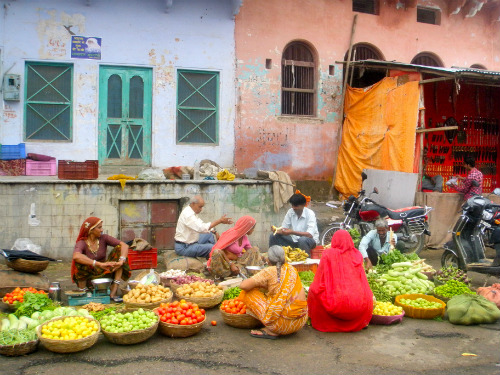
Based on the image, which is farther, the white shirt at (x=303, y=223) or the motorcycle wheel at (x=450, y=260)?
the white shirt at (x=303, y=223)

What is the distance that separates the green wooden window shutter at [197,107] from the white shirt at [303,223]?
11.8ft

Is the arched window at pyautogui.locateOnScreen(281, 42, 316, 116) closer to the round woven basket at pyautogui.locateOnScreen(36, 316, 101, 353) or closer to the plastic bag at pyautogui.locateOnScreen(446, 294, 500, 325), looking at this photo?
the plastic bag at pyautogui.locateOnScreen(446, 294, 500, 325)

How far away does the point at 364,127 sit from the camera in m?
12.5

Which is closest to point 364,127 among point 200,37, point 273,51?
point 273,51

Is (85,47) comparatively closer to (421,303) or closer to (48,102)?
(48,102)

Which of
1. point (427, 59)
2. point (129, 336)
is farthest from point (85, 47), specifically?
point (427, 59)

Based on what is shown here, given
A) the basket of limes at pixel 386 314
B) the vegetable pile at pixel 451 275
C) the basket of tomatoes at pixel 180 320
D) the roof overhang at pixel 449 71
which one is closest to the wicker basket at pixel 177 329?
the basket of tomatoes at pixel 180 320

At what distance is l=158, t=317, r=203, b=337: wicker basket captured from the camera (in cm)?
551

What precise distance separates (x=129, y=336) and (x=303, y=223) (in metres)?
4.37

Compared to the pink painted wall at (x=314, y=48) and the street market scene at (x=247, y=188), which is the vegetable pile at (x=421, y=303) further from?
the pink painted wall at (x=314, y=48)

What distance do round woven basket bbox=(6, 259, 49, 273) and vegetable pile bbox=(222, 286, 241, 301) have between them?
8.00ft

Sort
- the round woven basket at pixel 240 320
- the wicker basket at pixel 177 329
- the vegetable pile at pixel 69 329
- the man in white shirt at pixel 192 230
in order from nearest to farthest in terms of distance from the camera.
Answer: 1. the vegetable pile at pixel 69 329
2. the wicker basket at pixel 177 329
3. the round woven basket at pixel 240 320
4. the man in white shirt at pixel 192 230

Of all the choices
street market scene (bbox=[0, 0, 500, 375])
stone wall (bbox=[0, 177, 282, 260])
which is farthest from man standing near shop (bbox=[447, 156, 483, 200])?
stone wall (bbox=[0, 177, 282, 260])

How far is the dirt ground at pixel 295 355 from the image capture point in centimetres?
483
